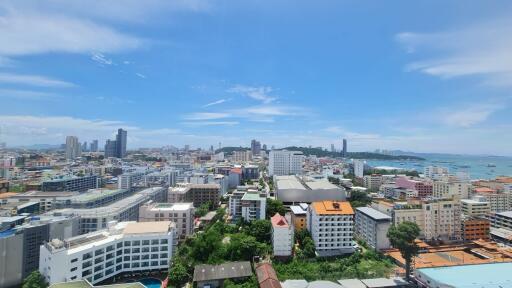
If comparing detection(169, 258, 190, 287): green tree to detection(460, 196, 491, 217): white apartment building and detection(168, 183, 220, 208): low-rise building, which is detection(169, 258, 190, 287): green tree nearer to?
detection(168, 183, 220, 208): low-rise building

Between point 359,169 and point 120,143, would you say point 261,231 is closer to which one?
point 359,169

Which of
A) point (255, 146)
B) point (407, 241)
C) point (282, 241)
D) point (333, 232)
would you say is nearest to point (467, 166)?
point (255, 146)

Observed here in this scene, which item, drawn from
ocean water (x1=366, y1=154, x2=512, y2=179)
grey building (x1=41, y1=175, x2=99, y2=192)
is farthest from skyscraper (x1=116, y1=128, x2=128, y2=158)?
ocean water (x1=366, y1=154, x2=512, y2=179)

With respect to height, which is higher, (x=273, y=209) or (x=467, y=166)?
(x=467, y=166)

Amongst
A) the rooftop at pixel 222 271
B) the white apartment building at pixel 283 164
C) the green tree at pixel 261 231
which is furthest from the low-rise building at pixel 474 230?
the white apartment building at pixel 283 164

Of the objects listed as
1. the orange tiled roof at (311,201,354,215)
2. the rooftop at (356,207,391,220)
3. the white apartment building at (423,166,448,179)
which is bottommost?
the rooftop at (356,207,391,220)
